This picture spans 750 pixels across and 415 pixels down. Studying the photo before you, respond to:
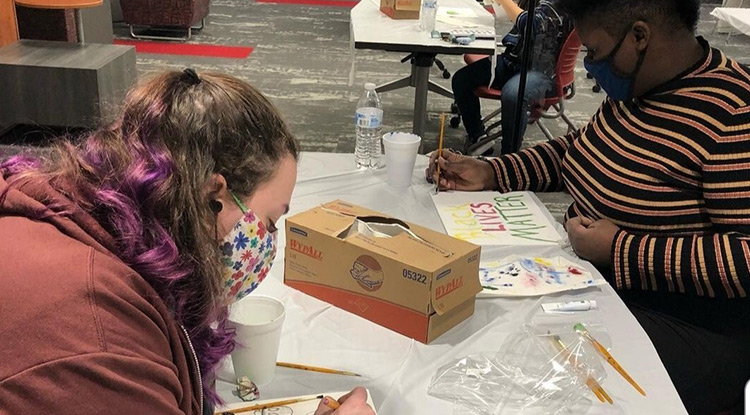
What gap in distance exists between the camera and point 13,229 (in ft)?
2.48

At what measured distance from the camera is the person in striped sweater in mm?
1380

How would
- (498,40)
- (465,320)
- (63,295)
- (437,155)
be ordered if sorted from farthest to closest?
(498,40)
(437,155)
(465,320)
(63,295)

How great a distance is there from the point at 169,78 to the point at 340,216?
55 centimetres

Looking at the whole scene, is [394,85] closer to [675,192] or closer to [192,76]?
[675,192]

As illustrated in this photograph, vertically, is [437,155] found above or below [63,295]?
below

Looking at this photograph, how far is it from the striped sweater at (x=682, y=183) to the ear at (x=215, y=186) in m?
0.90

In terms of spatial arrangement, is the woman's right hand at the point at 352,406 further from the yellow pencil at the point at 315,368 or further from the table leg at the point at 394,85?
the table leg at the point at 394,85

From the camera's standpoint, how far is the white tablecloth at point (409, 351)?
1.09 m

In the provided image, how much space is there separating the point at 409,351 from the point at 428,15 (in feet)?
8.28

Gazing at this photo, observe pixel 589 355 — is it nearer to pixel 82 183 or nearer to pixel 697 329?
pixel 697 329

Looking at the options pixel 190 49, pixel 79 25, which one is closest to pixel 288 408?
pixel 79 25

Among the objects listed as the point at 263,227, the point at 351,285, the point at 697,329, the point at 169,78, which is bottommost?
the point at 697,329

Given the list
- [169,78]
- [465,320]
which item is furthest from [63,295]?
[465,320]

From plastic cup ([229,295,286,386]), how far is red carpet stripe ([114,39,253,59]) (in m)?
4.79
